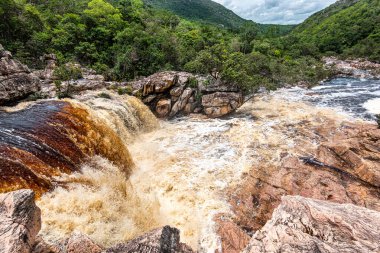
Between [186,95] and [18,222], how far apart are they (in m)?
14.9

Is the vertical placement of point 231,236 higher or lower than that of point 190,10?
lower

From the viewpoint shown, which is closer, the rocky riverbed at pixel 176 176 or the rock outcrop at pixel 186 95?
the rocky riverbed at pixel 176 176

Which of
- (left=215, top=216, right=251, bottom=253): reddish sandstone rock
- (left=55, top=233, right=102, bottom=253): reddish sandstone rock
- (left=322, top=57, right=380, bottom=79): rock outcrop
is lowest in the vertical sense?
(left=215, top=216, right=251, bottom=253): reddish sandstone rock

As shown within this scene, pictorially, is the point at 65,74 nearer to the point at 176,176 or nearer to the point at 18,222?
the point at 176,176

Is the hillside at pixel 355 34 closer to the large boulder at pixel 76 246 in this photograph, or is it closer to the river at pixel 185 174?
the river at pixel 185 174

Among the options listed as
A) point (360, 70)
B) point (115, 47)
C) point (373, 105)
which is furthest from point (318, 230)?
point (360, 70)

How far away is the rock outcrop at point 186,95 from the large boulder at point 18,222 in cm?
1353

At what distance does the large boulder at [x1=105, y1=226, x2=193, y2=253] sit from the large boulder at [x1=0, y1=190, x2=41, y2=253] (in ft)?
4.56

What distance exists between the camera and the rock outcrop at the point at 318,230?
3.28 meters

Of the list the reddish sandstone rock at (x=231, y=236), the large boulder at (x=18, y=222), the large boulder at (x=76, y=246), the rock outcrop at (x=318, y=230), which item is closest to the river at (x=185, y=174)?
the reddish sandstone rock at (x=231, y=236)

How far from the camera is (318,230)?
3660 millimetres

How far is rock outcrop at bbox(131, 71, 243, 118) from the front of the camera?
17469 millimetres

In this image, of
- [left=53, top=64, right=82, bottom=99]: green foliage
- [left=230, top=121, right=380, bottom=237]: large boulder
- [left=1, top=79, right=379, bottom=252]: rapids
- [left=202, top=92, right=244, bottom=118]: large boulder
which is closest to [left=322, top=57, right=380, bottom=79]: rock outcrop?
[left=1, top=79, right=379, bottom=252]: rapids

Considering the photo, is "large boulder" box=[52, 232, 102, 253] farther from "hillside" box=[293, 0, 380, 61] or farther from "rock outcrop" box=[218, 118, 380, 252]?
"hillside" box=[293, 0, 380, 61]
